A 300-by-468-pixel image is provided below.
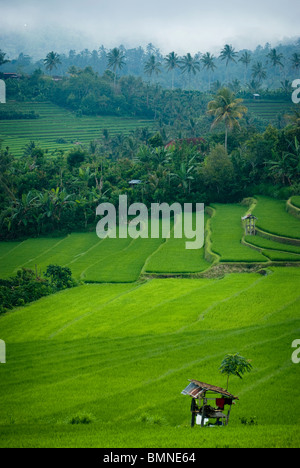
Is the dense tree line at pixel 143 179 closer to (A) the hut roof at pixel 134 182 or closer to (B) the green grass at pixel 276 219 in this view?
(A) the hut roof at pixel 134 182

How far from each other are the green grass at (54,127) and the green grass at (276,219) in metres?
32.2

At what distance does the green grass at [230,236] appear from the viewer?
99.0ft

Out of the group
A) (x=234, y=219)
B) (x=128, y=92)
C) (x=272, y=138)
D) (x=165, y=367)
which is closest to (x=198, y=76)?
(x=128, y=92)

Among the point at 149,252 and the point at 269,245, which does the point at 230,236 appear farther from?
the point at 149,252

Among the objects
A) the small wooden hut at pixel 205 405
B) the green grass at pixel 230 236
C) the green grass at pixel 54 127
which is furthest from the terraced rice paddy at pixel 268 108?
the small wooden hut at pixel 205 405

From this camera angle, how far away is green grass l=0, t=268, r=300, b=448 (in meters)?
12.5

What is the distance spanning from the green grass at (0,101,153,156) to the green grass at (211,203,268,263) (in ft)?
98.4

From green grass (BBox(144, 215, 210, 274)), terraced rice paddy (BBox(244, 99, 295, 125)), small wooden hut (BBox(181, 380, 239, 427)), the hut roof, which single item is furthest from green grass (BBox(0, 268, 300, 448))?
terraced rice paddy (BBox(244, 99, 295, 125))

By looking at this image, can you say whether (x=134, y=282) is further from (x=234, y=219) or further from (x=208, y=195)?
(x=208, y=195)

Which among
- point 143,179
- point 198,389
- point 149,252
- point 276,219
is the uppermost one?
point 143,179

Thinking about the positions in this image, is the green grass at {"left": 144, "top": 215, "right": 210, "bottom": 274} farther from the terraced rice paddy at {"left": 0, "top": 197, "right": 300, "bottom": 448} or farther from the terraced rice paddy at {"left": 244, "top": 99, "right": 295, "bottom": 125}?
the terraced rice paddy at {"left": 244, "top": 99, "right": 295, "bottom": 125}

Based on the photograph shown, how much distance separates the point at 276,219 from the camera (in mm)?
36219

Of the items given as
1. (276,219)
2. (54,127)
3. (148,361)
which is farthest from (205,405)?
(54,127)

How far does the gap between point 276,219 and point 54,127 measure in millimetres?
43562
